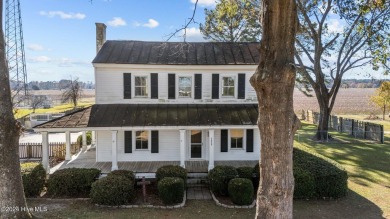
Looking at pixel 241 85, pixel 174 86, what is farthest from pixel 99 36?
pixel 241 85

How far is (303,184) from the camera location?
12430 mm

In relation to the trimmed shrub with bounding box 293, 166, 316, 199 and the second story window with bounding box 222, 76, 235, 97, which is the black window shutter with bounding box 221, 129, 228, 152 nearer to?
the second story window with bounding box 222, 76, 235, 97

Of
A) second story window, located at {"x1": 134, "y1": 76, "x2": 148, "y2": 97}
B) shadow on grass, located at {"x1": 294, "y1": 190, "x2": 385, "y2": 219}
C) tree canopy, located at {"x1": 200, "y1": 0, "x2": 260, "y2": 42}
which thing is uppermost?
tree canopy, located at {"x1": 200, "y1": 0, "x2": 260, "y2": 42}

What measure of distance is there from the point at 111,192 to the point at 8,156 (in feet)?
12.9

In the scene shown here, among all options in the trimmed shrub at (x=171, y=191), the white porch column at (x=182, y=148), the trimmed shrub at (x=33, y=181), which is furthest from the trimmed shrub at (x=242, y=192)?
the trimmed shrub at (x=33, y=181)

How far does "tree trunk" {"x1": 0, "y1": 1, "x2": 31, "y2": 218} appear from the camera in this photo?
8.74 meters

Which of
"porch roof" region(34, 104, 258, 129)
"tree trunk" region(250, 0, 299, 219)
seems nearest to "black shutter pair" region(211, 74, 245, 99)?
"porch roof" region(34, 104, 258, 129)

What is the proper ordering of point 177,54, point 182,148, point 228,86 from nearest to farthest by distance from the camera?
point 182,148, point 228,86, point 177,54

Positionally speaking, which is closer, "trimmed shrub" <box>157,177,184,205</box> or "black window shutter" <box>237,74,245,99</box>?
"trimmed shrub" <box>157,177,184,205</box>

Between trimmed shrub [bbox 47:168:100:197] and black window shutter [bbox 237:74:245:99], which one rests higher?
black window shutter [bbox 237:74:245:99]

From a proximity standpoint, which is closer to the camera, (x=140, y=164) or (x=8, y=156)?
(x=8, y=156)

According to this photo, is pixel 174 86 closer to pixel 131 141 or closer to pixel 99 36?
pixel 131 141

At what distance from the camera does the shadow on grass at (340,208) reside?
11047mm

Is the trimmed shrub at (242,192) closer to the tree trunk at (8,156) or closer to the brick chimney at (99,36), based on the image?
the tree trunk at (8,156)
